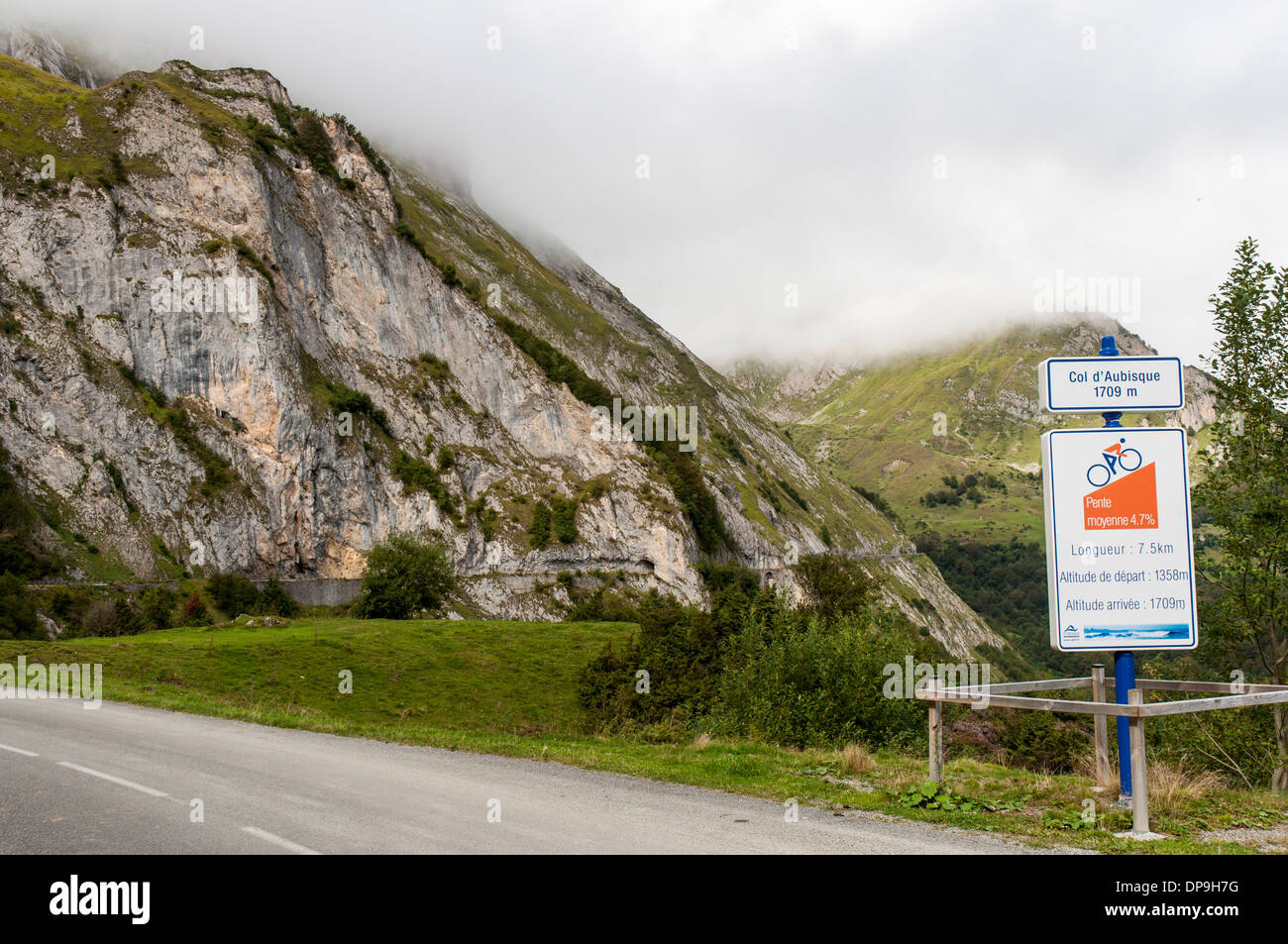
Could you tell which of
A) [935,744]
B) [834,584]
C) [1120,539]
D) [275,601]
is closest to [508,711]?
[834,584]

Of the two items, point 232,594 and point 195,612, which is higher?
point 232,594

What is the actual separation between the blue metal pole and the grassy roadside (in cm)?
36

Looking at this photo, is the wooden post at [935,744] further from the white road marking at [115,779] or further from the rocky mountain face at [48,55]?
the rocky mountain face at [48,55]

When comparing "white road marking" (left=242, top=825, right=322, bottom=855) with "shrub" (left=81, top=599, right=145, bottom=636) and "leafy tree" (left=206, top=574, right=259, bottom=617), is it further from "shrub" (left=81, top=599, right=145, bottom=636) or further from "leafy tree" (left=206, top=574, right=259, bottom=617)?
"leafy tree" (left=206, top=574, right=259, bottom=617)

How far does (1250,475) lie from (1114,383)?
1018cm

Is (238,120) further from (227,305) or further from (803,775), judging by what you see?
(803,775)

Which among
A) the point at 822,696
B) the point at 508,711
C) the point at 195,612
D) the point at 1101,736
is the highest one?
the point at 1101,736

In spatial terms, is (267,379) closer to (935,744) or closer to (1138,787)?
(935,744)

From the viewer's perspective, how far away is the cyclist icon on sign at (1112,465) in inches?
425

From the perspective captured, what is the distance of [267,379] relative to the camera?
341ft

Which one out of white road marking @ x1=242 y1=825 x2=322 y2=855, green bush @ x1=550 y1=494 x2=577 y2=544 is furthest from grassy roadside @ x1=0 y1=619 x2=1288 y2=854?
green bush @ x1=550 y1=494 x2=577 y2=544

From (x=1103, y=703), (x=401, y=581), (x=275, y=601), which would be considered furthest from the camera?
(x=275, y=601)

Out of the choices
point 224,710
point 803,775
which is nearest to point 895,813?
point 803,775
